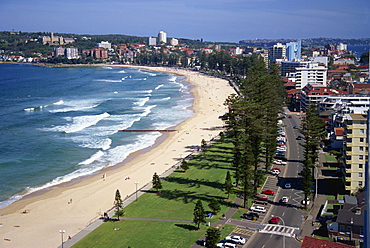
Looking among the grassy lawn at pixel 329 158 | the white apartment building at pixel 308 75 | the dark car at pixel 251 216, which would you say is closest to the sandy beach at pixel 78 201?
the dark car at pixel 251 216

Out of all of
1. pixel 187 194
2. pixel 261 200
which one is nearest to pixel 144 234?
pixel 187 194

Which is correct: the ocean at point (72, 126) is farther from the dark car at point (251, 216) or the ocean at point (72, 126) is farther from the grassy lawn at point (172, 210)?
the dark car at point (251, 216)

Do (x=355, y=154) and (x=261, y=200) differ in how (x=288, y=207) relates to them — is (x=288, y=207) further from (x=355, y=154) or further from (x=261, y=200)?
(x=355, y=154)

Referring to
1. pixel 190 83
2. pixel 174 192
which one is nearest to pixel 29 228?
pixel 174 192

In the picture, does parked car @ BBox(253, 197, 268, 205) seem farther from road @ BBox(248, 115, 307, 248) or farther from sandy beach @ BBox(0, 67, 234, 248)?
sandy beach @ BBox(0, 67, 234, 248)

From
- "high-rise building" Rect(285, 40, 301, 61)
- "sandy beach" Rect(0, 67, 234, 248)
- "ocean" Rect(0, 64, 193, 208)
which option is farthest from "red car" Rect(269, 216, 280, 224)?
"high-rise building" Rect(285, 40, 301, 61)
